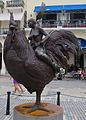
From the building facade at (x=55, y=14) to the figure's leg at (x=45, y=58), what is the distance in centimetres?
2291

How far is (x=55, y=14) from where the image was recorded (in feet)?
106

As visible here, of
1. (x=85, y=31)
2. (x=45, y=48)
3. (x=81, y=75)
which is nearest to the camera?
(x=45, y=48)

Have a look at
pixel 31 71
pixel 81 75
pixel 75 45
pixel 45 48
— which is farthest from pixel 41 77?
pixel 81 75

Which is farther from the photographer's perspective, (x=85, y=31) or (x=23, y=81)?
(x=85, y=31)

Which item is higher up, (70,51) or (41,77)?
(70,51)

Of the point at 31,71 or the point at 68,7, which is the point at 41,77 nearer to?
the point at 31,71

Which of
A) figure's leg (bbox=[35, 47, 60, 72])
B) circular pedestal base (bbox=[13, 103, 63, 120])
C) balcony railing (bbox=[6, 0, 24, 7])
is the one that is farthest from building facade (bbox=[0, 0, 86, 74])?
circular pedestal base (bbox=[13, 103, 63, 120])

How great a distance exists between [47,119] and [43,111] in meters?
0.45

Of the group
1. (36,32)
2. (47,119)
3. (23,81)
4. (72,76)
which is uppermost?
(36,32)

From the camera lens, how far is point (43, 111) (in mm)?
7402

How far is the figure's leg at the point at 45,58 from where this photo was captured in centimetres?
714

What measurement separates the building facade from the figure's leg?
75.2 ft

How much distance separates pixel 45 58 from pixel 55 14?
84.3 ft

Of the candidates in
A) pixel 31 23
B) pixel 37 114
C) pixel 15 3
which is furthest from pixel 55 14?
pixel 37 114
